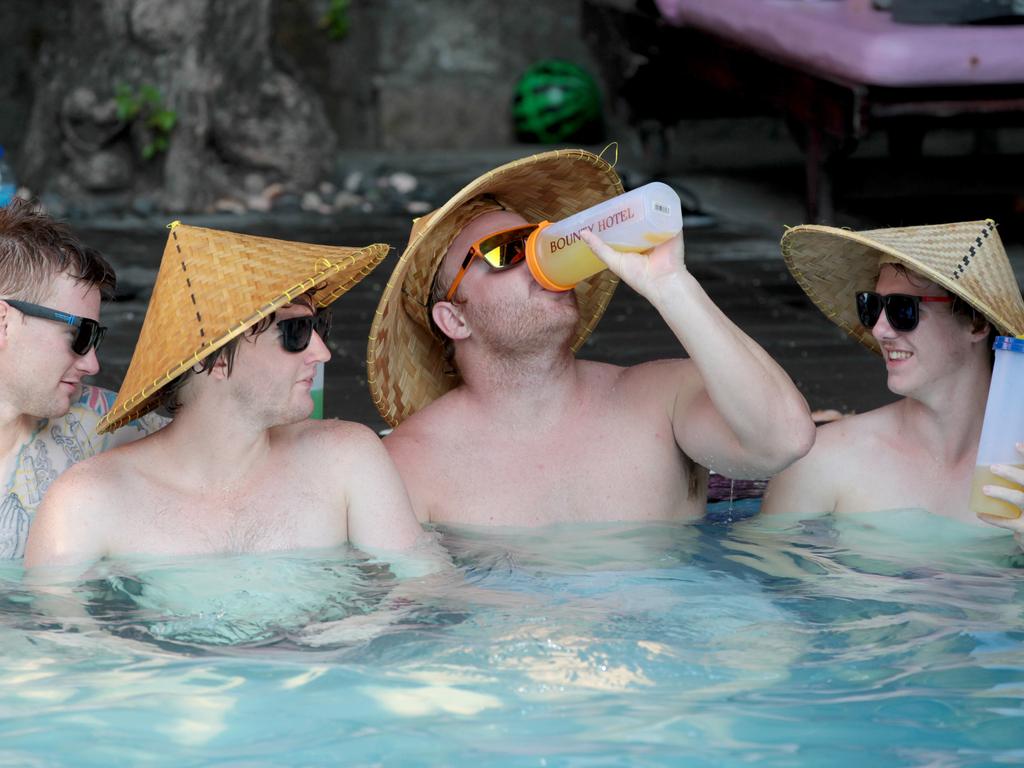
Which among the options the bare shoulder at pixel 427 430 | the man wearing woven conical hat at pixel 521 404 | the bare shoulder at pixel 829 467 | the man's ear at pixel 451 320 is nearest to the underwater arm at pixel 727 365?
the man wearing woven conical hat at pixel 521 404

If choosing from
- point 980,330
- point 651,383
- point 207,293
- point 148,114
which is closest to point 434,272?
point 651,383

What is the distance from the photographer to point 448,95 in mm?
11320

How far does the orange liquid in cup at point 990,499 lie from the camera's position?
3170 millimetres

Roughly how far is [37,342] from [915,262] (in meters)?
1.91

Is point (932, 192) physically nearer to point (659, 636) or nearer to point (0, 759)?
point (659, 636)

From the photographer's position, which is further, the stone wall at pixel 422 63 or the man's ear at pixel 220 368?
the stone wall at pixel 422 63

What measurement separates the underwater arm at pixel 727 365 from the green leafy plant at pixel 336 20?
8.18 metres

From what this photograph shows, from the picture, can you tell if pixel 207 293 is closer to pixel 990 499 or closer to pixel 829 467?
pixel 829 467

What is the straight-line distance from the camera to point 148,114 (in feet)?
31.8

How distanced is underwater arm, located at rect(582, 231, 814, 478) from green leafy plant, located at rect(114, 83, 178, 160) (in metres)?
6.84

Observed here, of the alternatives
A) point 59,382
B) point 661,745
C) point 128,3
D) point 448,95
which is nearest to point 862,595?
point 661,745

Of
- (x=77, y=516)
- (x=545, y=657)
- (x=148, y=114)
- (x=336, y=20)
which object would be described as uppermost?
(x=336, y=20)

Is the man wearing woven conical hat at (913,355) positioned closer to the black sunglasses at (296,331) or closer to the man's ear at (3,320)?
the black sunglasses at (296,331)

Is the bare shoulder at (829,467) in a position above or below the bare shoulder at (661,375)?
below
